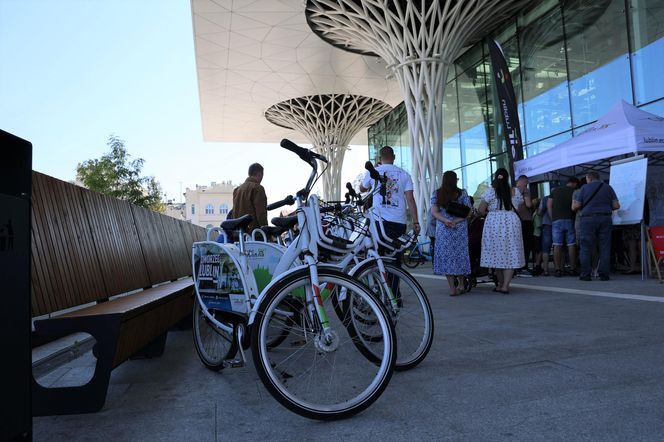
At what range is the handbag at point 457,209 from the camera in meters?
6.48

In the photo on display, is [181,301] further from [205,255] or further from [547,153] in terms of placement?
[547,153]

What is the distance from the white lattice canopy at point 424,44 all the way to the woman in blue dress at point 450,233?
8.83 metres

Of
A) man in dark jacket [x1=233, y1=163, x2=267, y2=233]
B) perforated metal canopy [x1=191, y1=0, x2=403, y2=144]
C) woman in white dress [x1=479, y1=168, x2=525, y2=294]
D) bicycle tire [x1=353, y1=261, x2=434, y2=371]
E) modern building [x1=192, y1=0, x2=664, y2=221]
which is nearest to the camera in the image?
bicycle tire [x1=353, y1=261, x2=434, y2=371]

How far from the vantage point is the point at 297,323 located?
2.70 metres

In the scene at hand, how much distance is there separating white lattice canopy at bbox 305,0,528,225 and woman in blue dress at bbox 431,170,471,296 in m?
8.83

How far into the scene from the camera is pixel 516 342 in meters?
3.77

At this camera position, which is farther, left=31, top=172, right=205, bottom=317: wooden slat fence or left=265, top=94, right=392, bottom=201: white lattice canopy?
left=265, top=94, right=392, bottom=201: white lattice canopy

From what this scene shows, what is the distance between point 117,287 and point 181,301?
57 cm

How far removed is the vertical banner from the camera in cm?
1278

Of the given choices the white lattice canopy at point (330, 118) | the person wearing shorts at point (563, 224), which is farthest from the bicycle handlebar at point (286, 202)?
the white lattice canopy at point (330, 118)

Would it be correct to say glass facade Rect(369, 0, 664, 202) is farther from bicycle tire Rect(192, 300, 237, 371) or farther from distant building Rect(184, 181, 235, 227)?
distant building Rect(184, 181, 235, 227)

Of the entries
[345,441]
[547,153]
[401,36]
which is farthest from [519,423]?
[401,36]

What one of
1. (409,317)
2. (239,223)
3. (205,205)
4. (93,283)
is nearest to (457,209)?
(409,317)

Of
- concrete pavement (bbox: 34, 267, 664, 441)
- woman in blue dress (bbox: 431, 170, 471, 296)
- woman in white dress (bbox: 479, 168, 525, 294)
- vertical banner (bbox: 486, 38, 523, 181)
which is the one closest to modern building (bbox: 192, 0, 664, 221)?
vertical banner (bbox: 486, 38, 523, 181)
